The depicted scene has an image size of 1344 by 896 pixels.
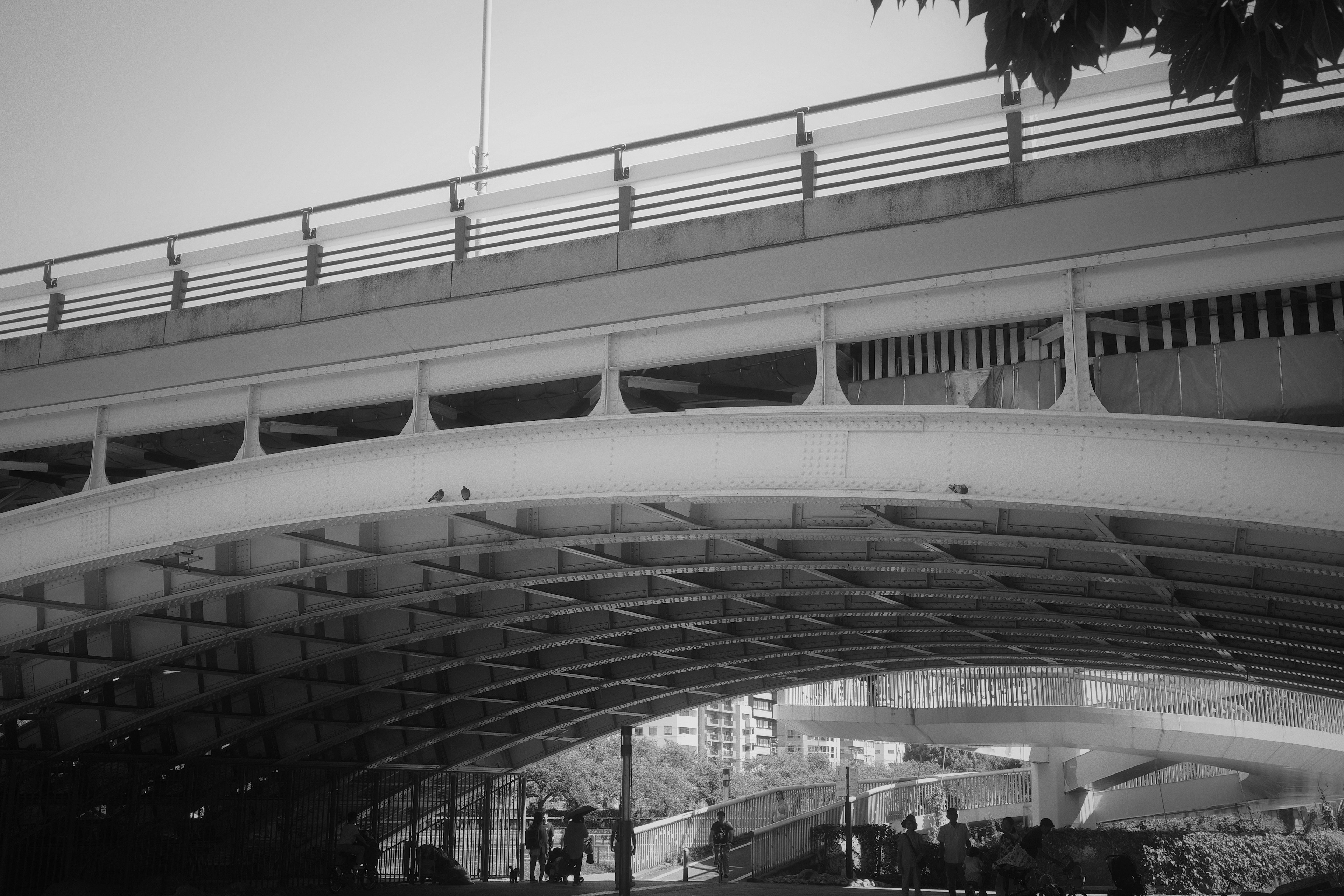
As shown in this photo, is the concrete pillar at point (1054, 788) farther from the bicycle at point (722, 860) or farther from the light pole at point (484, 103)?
the light pole at point (484, 103)

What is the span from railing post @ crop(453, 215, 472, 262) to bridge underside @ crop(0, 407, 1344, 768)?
7.21ft

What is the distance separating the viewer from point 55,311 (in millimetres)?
16891

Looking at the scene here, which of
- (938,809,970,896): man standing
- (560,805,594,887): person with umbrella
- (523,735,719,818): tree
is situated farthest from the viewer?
(523,735,719,818): tree

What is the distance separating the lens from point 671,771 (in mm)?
94750

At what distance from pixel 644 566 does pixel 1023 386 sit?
8.12m

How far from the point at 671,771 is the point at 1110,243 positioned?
88.2 m

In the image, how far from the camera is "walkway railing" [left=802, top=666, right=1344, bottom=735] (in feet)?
124

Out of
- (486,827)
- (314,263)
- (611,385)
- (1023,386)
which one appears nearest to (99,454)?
(314,263)

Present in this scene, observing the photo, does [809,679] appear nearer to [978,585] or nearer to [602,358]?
[978,585]

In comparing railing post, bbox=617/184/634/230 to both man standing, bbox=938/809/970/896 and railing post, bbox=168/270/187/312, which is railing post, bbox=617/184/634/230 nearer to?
railing post, bbox=168/270/187/312

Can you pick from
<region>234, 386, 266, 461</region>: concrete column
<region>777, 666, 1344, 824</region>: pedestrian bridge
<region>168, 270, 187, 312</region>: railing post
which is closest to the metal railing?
<region>777, 666, 1344, 824</region>: pedestrian bridge

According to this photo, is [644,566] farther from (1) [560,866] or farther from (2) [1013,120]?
(1) [560,866]

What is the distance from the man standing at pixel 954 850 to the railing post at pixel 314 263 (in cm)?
1189

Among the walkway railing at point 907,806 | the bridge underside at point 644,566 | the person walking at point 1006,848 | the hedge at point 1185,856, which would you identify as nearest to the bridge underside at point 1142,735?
the walkway railing at point 907,806
